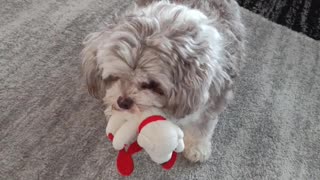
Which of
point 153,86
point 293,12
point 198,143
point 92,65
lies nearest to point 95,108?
point 198,143

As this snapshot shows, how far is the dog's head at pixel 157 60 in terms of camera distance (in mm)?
1029

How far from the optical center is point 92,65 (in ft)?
3.82

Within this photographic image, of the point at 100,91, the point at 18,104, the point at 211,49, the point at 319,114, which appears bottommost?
the point at 319,114

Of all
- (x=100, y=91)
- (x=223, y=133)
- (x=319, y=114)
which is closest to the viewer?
(x=100, y=91)

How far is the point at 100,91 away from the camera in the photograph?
123 centimetres

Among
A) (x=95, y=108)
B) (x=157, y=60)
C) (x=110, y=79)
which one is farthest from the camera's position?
(x=95, y=108)

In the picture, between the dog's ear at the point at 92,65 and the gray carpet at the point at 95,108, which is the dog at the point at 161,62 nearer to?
the dog's ear at the point at 92,65

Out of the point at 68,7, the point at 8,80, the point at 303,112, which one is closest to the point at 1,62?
the point at 8,80

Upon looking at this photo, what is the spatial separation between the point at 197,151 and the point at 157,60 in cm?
60

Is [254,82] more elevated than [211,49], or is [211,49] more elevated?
[211,49]

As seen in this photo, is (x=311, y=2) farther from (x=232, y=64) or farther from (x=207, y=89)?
(x=207, y=89)

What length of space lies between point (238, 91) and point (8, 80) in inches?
38.2

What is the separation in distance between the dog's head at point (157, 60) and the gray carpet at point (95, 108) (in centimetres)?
48

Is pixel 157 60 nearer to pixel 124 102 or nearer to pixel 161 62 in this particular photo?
pixel 161 62
